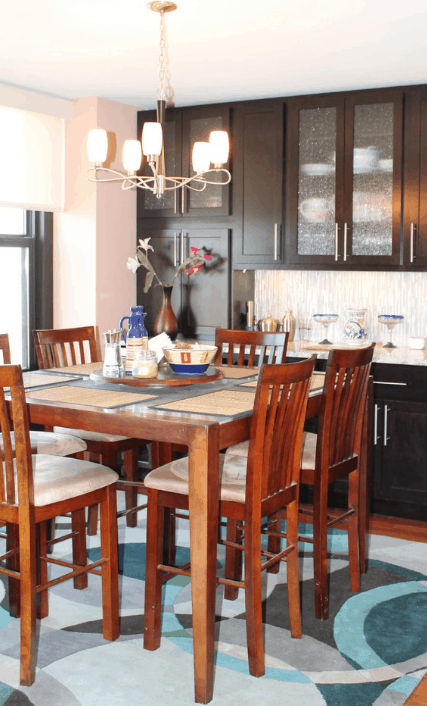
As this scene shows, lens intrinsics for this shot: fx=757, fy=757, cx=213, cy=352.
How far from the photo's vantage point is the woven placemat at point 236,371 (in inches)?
128

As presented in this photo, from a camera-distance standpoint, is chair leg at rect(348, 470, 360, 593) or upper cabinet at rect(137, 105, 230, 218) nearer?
chair leg at rect(348, 470, 360, 593)

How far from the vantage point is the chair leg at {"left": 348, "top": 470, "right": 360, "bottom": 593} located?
118 inches

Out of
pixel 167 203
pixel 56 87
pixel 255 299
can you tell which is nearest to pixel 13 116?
pixel 56 87

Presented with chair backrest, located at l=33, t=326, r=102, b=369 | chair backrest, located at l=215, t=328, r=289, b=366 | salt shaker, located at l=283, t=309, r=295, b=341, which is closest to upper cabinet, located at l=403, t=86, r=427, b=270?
salt shaker, located at l=283, t=309, r=295, b=341

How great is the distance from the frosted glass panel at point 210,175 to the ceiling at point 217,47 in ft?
0.53

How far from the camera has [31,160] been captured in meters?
4.54

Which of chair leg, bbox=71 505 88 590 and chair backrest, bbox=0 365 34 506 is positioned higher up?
chair backrest, bbox=0 365 34 506

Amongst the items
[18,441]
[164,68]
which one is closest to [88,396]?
[18,441]

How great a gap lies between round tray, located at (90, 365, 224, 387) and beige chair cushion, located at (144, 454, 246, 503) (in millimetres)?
347

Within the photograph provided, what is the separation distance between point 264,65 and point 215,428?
2.33 meters

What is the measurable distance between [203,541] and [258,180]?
112 inches

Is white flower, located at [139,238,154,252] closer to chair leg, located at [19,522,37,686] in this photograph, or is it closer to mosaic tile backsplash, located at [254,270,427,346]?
mosaic tile backsplash, located at [254,270,427,346]

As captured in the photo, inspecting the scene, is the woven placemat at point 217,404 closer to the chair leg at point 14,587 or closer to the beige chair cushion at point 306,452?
the beige chair cushion at point 306,452

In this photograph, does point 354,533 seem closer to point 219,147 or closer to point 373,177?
point 219,147
